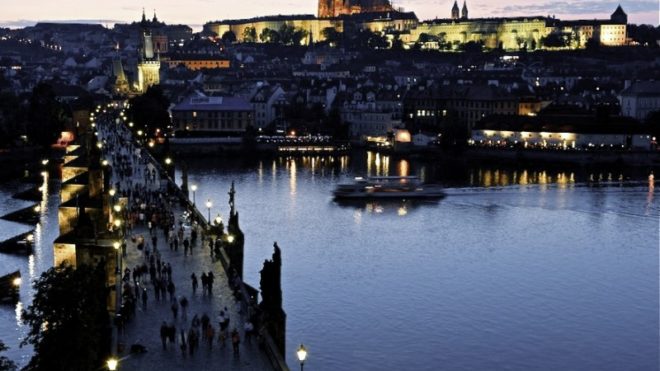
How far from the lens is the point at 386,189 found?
32.6m

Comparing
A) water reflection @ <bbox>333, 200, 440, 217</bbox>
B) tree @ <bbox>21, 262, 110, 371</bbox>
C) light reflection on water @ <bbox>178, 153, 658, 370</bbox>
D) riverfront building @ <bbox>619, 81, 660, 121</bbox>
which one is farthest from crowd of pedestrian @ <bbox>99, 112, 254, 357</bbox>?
riverfront building @ <bbox>619, 81, 660, 121</bbox>

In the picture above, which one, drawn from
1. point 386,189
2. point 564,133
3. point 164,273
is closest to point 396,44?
point 564,133

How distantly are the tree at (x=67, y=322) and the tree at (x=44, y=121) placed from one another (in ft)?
115

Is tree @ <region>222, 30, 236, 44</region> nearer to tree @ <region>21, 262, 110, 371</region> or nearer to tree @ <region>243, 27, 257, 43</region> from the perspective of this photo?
tree @ <region>243, 27, 257, 43</region>

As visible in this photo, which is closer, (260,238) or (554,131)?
(260,238)

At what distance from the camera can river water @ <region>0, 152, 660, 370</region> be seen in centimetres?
1492

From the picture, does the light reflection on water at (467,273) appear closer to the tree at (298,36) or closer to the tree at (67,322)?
the tree at (67,322)

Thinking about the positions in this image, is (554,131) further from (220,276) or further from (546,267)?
(220,276)

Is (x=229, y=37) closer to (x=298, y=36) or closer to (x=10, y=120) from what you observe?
(x=298, y=36)

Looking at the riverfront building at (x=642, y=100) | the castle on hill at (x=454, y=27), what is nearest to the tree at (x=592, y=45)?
the castle on hill at (x=454, y=27)

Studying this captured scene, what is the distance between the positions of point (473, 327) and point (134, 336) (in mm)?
6290

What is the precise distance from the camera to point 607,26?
316 ft

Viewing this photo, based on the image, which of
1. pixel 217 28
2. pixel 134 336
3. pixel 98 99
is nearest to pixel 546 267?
pixel 134 336

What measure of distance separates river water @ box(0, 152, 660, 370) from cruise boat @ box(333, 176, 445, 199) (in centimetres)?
67
